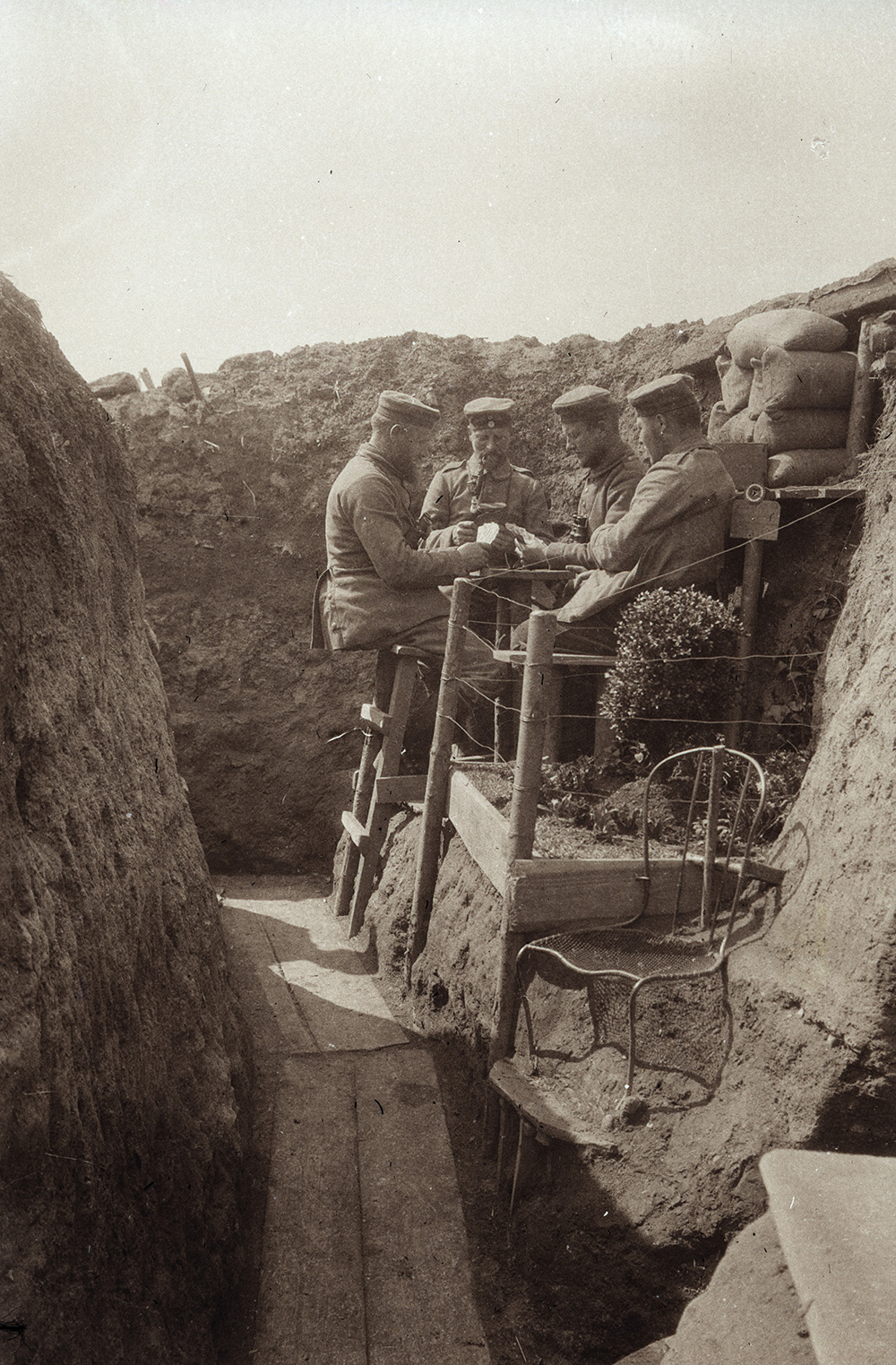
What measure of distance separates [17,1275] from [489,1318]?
9.23ft

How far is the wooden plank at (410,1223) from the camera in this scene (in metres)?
5.13

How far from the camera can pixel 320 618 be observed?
Result: 9.54 m

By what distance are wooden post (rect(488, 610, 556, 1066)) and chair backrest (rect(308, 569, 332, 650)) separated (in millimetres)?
3502

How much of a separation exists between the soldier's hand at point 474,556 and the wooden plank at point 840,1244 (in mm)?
5457

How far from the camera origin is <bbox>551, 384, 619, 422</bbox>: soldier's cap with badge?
8.09 metres

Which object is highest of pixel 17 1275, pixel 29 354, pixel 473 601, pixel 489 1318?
pixel 29 354

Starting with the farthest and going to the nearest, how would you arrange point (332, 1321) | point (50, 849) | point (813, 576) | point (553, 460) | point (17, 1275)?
1. point (553, 460)
2. point (813, 576)
3. point (332, 1321)
4. point (50, 849)
5. point (17, 1275)

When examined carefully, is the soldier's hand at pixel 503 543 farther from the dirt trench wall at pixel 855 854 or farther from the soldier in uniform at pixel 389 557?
the dirt trench wall at pixel 855 854

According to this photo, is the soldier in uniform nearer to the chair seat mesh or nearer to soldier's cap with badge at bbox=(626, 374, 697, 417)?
soldier's cap with badge at bbox=(626, 374, 697, 417)

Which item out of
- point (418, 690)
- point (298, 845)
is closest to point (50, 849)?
point (418, 690)

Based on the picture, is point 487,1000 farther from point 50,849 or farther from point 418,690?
point 418,690

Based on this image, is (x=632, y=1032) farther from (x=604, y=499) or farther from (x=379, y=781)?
(x=604, y=499)

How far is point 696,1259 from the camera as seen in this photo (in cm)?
482

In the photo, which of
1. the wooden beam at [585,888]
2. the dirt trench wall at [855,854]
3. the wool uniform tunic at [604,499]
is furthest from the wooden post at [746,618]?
the wooden beam at [585,888]
